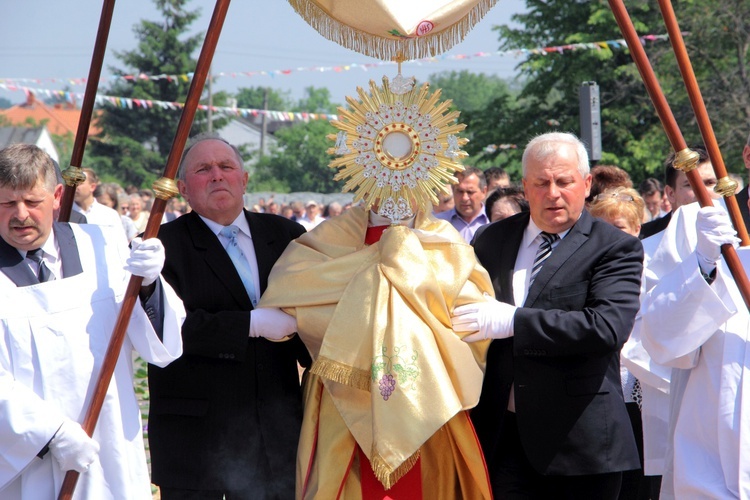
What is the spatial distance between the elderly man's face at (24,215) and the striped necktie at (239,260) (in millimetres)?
1002

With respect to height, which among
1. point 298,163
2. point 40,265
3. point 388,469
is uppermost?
point 40,265

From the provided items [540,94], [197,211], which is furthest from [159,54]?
[197,211]

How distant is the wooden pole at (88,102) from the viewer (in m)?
4.31

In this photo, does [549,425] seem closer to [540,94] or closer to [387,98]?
[387,98]

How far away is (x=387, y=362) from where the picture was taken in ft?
13.0

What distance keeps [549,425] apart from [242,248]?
164 cm

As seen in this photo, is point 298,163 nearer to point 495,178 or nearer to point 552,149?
point 495,178

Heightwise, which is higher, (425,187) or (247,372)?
(425,187)

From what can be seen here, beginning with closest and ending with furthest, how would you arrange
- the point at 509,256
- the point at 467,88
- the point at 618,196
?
1. the point at 509,256
2. the point at 618,196
3. the point at 467,88

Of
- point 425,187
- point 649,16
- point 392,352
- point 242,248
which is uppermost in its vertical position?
point 649,16

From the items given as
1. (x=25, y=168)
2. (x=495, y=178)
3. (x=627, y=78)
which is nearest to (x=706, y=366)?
(x=25, y=168)

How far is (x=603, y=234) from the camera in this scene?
13.7ft

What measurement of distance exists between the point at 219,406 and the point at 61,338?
87 cm

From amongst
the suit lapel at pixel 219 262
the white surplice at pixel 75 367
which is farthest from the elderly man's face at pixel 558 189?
the white surplice at pixel 75 367
